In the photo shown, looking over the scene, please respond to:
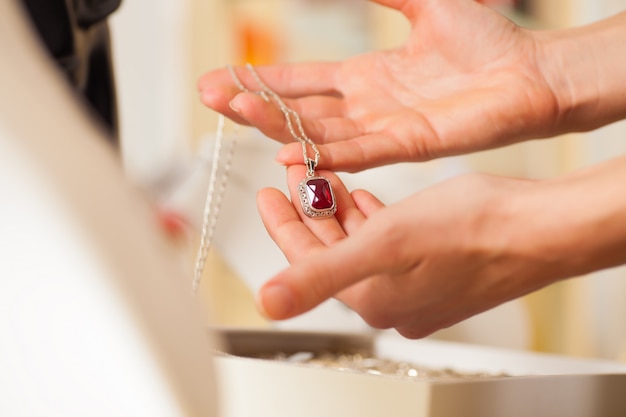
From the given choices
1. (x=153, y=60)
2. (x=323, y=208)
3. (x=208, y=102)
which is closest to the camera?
(x=323, y=208)

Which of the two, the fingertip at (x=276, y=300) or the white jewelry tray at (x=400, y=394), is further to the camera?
the white jewelry tray at (x=400, y=394)

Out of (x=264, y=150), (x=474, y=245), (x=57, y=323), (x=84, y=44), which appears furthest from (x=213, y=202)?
(x=57, y=323)

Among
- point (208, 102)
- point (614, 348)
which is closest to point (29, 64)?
point (208, 102)

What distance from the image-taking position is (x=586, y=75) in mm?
869

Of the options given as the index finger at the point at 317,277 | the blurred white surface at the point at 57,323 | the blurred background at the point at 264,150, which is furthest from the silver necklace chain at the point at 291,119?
the blurred white surface at the point at 57,323

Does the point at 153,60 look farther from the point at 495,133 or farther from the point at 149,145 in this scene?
the point at 495,133

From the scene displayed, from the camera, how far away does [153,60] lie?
3.02m

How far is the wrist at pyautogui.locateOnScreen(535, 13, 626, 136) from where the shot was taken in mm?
860

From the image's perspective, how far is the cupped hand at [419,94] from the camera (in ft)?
2.51

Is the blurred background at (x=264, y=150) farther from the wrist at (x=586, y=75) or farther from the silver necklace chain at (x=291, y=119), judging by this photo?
the wrist at (x=586, y=75)

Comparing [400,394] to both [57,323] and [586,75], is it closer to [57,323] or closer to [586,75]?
[57,323]

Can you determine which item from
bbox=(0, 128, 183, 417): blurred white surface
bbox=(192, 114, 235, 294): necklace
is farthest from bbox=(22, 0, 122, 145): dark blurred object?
bbox=(0, 128, 183, 417): blurred white surface

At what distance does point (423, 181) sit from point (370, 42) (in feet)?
4.70

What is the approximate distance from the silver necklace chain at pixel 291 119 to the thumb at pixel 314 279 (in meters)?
0.26
